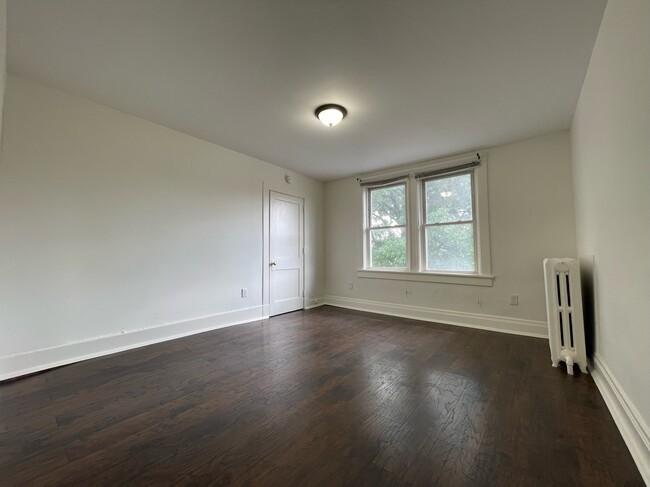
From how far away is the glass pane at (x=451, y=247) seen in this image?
3.91 meters

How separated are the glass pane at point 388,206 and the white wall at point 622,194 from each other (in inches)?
96.5

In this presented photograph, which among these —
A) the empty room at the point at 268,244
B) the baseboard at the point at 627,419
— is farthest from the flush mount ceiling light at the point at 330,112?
the baseboard at the point at 627,419

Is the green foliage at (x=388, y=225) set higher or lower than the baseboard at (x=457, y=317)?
higher

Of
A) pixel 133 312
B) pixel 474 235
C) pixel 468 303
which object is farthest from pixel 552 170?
pixel 133 312

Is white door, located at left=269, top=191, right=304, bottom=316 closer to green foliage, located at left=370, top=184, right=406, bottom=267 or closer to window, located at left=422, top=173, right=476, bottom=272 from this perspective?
green foliage, located at left=370, top=184, right=406, bottom=267

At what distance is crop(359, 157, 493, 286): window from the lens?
3809 millimetres

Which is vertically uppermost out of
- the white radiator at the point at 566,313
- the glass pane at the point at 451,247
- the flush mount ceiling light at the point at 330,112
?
the flush mount ceiling light at the point at 330,112

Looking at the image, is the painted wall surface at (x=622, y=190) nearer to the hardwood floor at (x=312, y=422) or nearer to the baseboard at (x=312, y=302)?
the hardwood floor at (x=312, y=422)

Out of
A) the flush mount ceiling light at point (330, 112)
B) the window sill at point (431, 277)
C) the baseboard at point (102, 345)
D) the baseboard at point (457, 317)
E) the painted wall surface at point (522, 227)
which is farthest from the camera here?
the window sill at point (431, 277)

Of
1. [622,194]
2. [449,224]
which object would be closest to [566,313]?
[622,194]

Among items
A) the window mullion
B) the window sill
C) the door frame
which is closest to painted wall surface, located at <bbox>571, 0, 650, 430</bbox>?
the window sill

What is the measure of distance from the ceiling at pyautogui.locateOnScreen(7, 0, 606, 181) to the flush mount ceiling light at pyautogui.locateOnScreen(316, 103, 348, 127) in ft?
0.25

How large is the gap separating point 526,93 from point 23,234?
15.1 ft

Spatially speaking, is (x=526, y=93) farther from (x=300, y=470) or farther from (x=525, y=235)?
(x=300, y=470)
